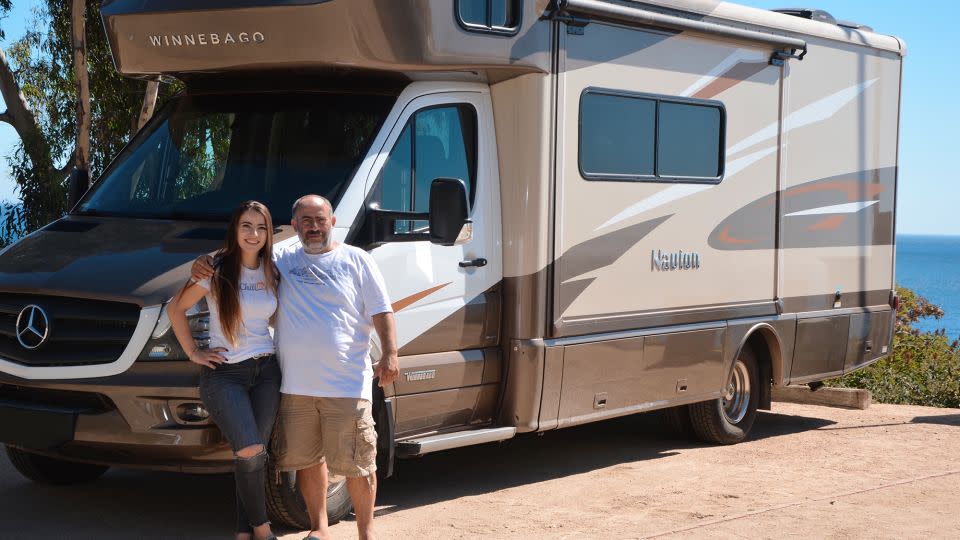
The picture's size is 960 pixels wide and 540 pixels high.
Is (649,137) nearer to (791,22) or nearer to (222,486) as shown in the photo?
(791,22)

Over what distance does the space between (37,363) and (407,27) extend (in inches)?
102

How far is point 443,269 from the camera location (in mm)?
7754

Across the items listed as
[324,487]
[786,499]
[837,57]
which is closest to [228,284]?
[324,487]

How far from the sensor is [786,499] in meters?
8.31

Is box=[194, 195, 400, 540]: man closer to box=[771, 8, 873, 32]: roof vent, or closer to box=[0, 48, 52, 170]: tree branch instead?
box=[771, 8, 873, 32]: roof vent

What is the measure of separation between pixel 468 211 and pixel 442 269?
0.38 m

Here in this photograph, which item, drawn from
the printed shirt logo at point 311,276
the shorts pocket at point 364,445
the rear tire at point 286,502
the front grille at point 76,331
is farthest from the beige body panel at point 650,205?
the front grille at point 76,331

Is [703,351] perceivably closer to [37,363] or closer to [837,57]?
[837,57]

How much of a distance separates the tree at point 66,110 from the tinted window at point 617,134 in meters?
10.6

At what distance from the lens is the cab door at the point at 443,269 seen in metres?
7.54

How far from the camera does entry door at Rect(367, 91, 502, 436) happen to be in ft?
24.7

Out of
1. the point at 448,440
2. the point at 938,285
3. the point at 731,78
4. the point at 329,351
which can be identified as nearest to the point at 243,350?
the point at 329,351

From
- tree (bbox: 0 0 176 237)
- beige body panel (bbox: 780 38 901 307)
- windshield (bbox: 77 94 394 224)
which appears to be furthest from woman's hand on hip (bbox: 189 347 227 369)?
tree (bbox: 0 0 176 237)

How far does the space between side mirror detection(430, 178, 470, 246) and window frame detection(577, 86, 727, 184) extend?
55.0 inches
